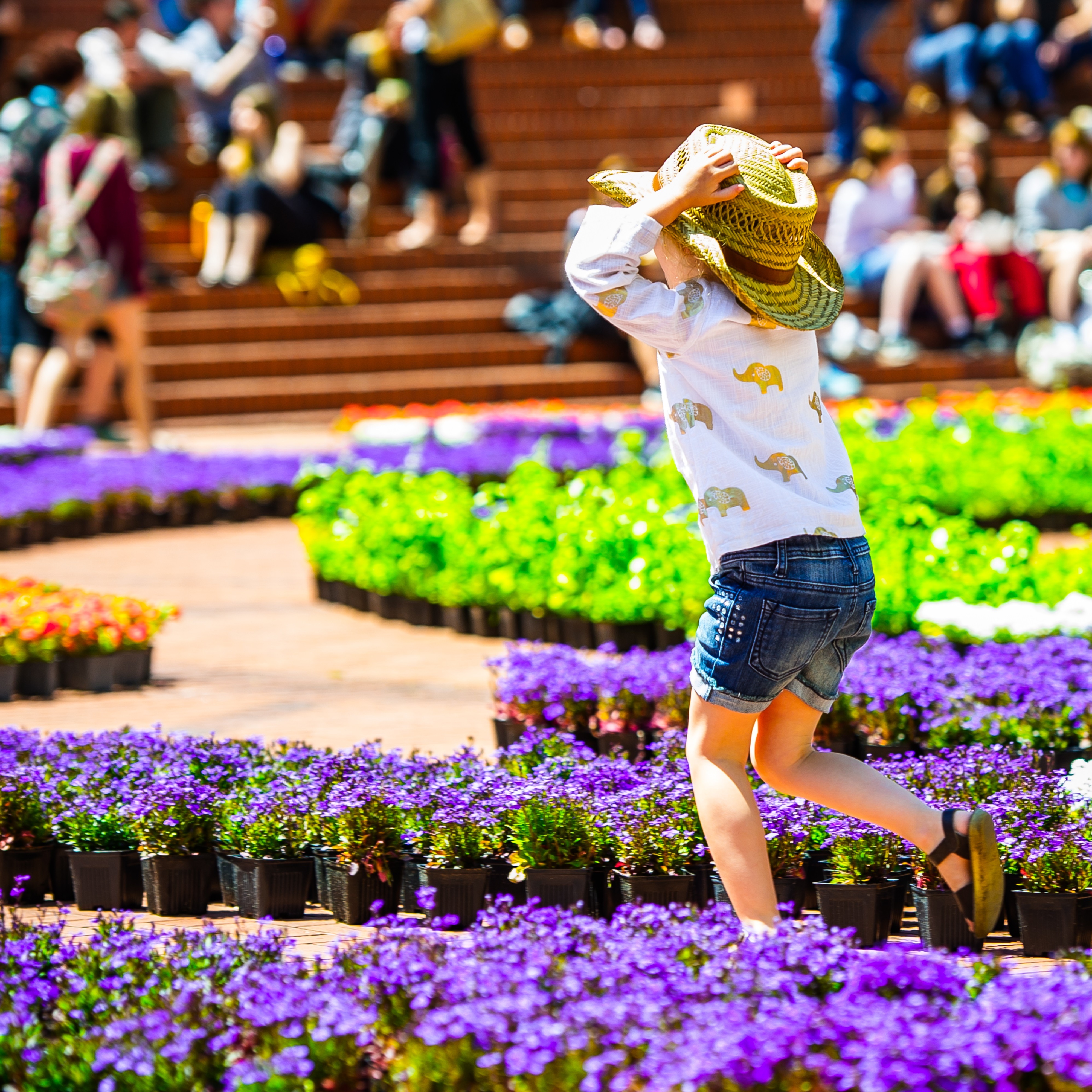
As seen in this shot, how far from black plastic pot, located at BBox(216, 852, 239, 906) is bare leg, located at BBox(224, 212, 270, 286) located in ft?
42.6

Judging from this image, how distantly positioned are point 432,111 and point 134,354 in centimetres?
499

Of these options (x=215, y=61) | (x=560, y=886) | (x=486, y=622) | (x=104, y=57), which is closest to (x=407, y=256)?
(x=215, y=61)

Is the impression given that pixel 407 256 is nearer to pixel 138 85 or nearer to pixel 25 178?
pixel 138 85

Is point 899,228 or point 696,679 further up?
point 899,228

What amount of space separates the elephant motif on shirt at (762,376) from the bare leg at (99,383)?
36.5 ft

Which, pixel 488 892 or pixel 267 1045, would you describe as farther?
pixel 488 892

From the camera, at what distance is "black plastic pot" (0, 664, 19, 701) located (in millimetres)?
6973

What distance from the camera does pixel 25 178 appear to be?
44.3ft

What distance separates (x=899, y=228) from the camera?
56.0ft

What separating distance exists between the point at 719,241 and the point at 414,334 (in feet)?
44.2

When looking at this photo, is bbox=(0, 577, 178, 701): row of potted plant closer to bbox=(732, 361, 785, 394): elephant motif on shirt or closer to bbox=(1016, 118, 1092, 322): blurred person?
bbox=(732, 361, 785, 394): elephant motif on shirt

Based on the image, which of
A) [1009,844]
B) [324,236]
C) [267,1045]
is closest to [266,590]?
[1009,844]

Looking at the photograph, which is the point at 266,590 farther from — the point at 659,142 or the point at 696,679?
the point at 659,142

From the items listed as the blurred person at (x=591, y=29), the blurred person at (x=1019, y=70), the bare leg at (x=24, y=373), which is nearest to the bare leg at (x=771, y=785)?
the bare leg at (x=24, y=373)
